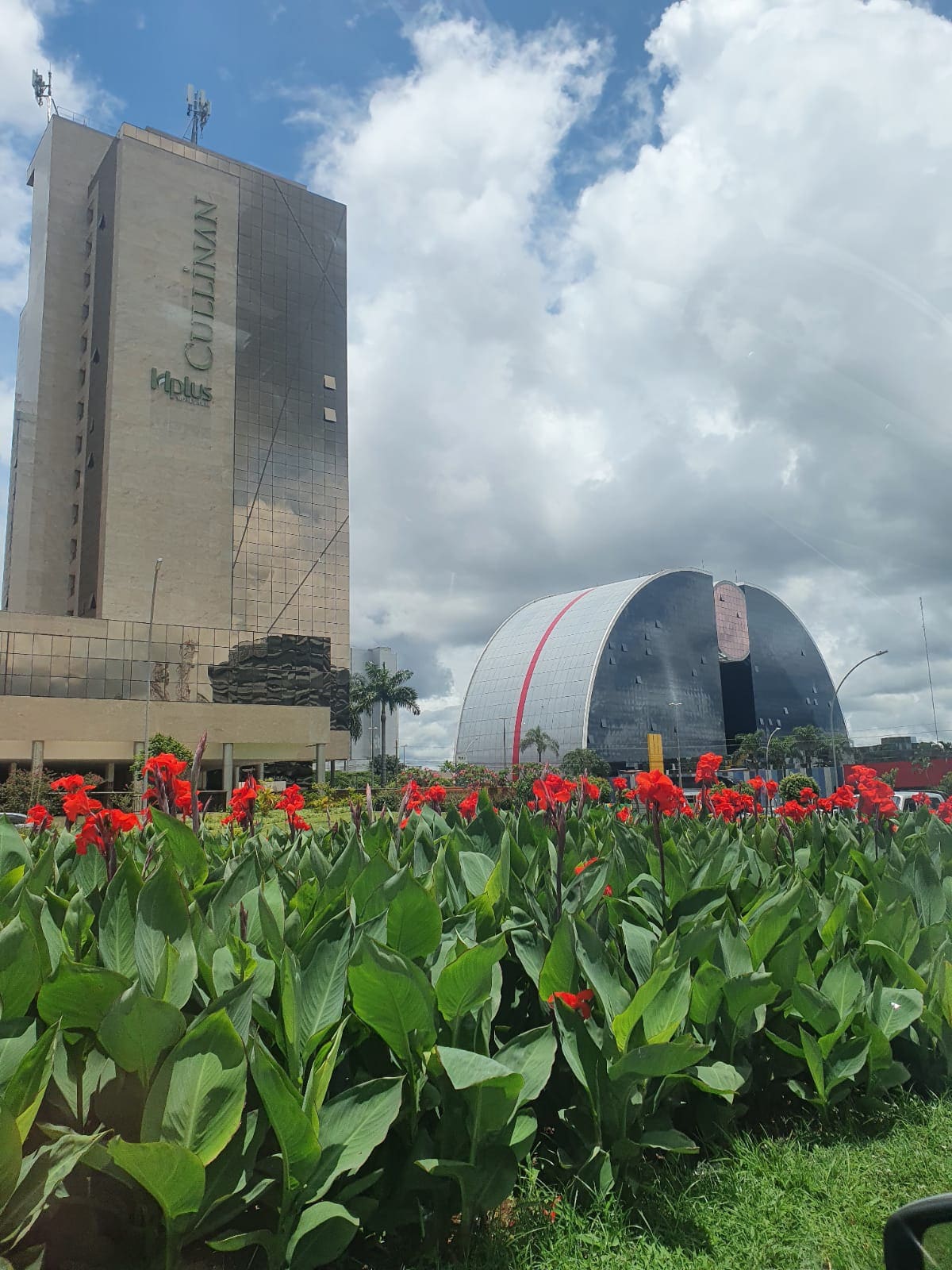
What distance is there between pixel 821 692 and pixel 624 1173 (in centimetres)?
9156

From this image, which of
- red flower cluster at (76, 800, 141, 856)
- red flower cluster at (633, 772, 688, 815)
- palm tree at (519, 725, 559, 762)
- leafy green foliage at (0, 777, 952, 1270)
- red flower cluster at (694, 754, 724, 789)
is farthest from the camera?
palm tree at (519, 725, 559, 762)

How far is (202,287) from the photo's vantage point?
161 feet

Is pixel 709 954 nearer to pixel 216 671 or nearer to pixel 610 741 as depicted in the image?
pixel 216 671

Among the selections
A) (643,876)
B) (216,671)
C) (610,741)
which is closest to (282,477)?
(216,671)

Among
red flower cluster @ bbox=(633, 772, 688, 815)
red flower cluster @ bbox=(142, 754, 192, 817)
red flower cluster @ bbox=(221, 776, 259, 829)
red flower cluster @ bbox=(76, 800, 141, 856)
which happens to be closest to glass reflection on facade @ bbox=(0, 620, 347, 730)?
red flower cluster @ bbox=(221, 776, 259, 829)

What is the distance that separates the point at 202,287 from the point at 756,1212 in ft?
177

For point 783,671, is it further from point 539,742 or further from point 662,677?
point 539,742

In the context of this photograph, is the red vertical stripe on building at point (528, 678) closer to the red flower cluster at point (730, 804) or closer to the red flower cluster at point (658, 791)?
the red flower cluster at point (730, 804)

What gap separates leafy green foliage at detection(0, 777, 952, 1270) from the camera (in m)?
1.73

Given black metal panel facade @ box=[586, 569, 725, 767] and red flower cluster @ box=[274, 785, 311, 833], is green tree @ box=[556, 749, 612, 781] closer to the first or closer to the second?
black metal panel facade @ box=[586, 569, 725, 767]

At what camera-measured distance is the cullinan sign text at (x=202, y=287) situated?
4875 centimetres

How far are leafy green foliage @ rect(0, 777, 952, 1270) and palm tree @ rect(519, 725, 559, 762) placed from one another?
68.1 meters

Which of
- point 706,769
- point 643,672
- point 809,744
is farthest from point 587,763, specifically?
point 706,769

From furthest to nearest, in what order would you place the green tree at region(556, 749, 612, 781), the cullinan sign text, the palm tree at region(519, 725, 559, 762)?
the palm tree at region(519, 725, 559, 762), the green tree at region(556, 749, 612, 781), the cullinan sign text
